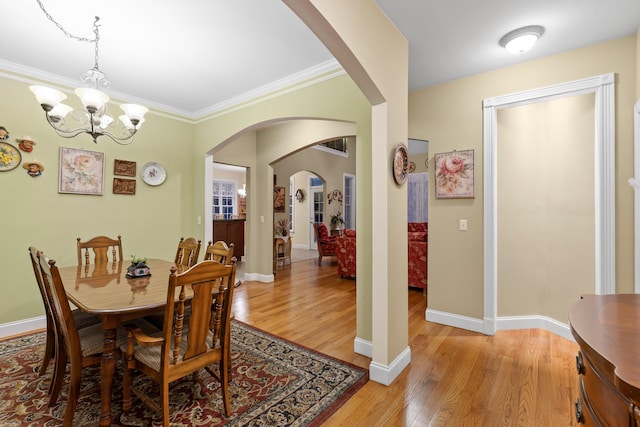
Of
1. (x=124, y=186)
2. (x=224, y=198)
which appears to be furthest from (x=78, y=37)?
(x=224, y=198)

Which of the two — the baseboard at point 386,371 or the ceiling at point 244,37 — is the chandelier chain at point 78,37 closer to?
the ceiling at point 244,37

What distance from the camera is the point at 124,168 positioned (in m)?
3.82

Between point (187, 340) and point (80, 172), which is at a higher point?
point (80, 172)

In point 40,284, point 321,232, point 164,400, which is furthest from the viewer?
point 321,232

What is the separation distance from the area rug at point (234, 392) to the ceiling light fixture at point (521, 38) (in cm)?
296

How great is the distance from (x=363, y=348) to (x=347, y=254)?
9.31 feet

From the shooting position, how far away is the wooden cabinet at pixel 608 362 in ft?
2.17

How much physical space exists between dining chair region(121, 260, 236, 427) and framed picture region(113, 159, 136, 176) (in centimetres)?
281

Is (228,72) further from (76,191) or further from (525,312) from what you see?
(525,312)

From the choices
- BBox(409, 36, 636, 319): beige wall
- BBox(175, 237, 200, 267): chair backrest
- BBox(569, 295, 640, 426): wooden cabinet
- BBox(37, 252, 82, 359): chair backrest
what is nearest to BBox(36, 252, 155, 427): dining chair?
BBox(37, 252, 82, 359): chair backrest

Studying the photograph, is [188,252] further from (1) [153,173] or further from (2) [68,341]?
(1) [153,173]

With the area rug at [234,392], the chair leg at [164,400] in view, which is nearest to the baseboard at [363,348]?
the area rug at [234,392]

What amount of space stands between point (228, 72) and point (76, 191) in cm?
231

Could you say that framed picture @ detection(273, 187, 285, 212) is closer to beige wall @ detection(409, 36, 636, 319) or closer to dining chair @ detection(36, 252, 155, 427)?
beige wall @ detection(409, 36, 636, 319)
